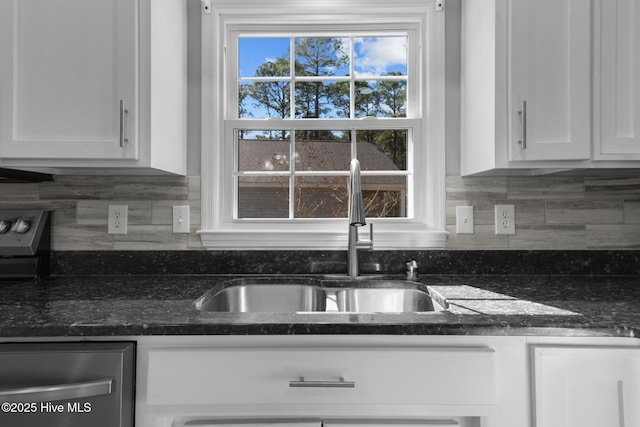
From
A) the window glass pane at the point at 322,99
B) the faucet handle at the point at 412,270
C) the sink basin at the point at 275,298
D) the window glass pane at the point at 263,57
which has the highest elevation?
the window glass pane at the point at 263,57

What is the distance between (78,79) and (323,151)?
1008 millimetres

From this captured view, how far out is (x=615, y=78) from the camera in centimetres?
146

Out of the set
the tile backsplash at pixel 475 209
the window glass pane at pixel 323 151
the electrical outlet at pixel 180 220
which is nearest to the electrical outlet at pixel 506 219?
the tile backsplash at pixel 475 209

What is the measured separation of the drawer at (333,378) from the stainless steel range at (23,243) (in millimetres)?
1015

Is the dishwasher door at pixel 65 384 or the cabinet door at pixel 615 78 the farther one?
the cabinet door at pixel 615 78

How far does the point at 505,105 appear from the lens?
1.48m

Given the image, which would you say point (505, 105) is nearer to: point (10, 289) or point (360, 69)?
point (360, 69)

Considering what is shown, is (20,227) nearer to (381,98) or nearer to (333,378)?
(333,378)

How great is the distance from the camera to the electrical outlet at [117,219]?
1.82 metres

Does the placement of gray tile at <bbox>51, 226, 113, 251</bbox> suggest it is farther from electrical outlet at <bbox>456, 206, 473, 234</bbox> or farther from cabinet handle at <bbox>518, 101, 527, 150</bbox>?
cabinet handle at <bbox>518, 101, 527, 150</bbox>

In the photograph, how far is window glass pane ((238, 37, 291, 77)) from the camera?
6.48 ft

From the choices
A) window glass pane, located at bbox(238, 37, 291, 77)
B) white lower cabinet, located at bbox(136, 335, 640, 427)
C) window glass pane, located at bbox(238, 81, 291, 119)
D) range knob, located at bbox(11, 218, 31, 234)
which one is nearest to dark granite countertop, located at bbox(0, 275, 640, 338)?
white lower cabinet, located at bbox(136, 335, 640, 427)

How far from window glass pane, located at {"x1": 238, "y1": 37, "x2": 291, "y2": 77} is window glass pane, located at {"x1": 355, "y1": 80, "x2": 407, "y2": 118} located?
0.36 metres

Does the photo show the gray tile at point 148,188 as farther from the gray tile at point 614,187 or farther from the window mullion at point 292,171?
the gray tile at point 614,187
